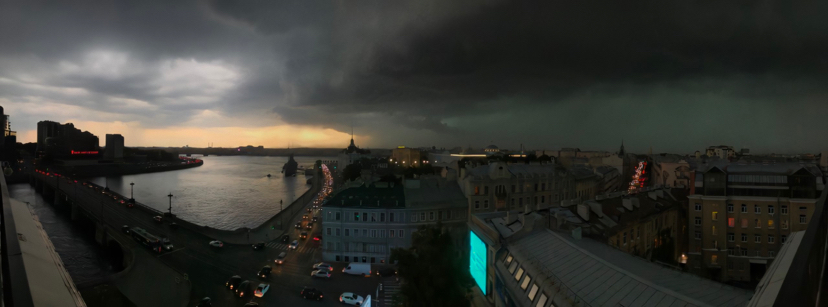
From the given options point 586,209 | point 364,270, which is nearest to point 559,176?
point 586,209

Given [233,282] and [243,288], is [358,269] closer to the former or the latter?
[243,288]

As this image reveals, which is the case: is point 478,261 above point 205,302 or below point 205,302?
above

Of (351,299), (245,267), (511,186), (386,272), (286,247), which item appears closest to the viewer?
(351,299)

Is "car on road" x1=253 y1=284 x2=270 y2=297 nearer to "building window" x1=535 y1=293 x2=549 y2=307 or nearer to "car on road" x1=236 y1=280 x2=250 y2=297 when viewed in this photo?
"car on road" x1=236 y1=280 x2=250 y2=297

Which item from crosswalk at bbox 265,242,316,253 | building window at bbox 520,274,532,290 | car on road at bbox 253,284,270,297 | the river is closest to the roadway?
crosswalk at bbox 265,242,316,253

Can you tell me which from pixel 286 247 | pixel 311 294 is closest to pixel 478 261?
pixel 311 294

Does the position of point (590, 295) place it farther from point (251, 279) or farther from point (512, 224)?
point (251, 279)
